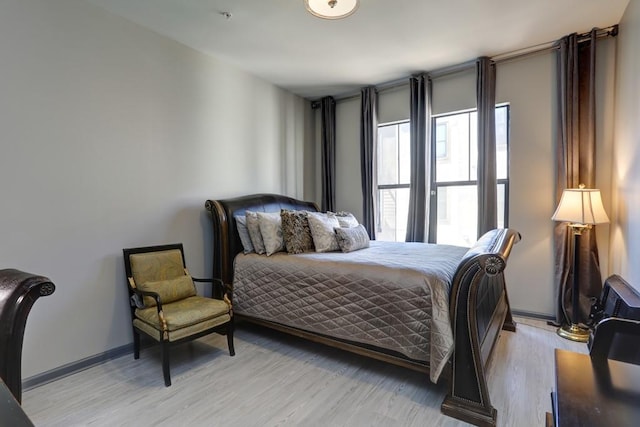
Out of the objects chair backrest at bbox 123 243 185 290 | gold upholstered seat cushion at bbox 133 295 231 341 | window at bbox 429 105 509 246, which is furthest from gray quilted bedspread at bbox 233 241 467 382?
window at bbox 429 105 509 246

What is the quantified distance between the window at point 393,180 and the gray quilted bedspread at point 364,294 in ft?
4.18

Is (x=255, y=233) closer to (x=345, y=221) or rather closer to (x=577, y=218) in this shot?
(x=345, y=221)

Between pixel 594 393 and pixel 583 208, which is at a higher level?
pixel 583 208

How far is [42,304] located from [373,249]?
8.62 feet

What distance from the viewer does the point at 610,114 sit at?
2.96 meters

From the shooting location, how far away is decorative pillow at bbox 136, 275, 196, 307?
2.56 meters

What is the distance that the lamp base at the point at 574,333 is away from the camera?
2848 mm

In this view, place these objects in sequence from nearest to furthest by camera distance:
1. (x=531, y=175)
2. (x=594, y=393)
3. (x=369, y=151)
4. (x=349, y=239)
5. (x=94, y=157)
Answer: (x=594, y=393) → (x=94, y=157) → (x=349, y=239) → (x=531, y=175) → (x=369, y=151)

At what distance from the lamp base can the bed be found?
43cm

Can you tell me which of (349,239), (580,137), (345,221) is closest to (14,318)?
(349,239)

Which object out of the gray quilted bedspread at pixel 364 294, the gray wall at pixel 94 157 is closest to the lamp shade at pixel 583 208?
the gray quilted bedspread at pixel 364 294

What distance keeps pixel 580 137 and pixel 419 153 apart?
1.52 m

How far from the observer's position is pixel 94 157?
8.25ft

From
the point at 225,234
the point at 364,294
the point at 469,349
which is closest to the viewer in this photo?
the point at 469,349
